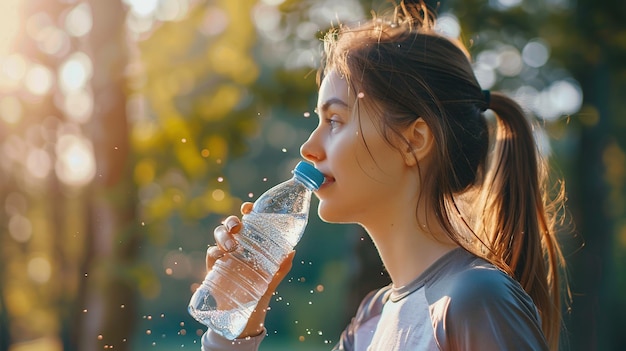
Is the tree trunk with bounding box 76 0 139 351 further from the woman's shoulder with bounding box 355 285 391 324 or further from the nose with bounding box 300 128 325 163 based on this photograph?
the nose with bounding box 300 128 325 163

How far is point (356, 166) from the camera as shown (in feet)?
5.36

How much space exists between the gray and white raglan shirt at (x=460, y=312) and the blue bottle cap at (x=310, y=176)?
0.90ft

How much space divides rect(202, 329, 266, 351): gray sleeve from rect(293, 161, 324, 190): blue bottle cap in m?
0.41

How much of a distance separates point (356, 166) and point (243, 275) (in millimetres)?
397

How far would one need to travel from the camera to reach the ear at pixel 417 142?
65.1 inches

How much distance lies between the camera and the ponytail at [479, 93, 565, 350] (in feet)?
5.74

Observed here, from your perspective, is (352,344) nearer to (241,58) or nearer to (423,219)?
(423,219)

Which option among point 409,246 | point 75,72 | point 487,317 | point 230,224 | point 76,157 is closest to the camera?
point 487,317

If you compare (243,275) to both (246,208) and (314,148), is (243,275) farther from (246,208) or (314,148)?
(314,148)

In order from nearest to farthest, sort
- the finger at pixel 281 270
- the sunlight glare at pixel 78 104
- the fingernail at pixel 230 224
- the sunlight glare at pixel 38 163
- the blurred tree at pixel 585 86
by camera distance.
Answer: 1. the fingernail at pixel 230 224
2. the finger at pixel 281 270
3. the blurred tree at pixel 585 86
4. the sunlight glare at pixel 78 104
5. the sunlight glare at pixel 38 163

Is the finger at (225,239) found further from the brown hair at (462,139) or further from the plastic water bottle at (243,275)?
the brown hair at (462,139)

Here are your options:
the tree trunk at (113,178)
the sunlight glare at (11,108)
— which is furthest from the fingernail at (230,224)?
the sunlight glare at (11,108)

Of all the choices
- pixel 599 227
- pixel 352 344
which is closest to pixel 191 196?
pixel 599 227

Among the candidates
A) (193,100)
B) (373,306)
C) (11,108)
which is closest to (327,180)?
(373,306)
